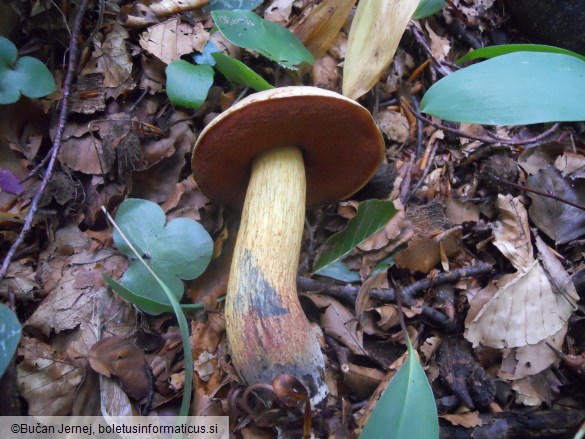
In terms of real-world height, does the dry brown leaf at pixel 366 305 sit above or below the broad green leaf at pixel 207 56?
below

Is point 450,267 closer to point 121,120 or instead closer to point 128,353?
point 128,353

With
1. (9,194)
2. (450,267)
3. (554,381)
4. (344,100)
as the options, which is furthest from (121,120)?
(554,381)

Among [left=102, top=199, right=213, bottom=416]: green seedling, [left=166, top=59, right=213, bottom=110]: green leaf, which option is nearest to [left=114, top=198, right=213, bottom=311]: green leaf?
[left=102, top=199, right=213, bottom=416]: green seedling

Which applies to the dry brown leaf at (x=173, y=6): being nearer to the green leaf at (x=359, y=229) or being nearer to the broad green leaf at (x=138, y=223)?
the broad green leaf at (x=138, y=223)

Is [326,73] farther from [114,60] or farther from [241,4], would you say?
[114,60]

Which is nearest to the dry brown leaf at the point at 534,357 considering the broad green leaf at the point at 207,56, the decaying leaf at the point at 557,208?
the decaying leaf at the point at 557,208

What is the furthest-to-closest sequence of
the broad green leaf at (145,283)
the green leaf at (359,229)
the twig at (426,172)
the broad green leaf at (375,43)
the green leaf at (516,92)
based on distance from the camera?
the twig at (426,172)
the broad green leaf at (375,43)
the green leaf at (359,229)
the broad green leaf at (145,283)
the green leaf at (516,92)

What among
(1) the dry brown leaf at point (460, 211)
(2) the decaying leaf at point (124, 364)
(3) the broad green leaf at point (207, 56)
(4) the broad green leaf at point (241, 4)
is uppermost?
(4) the broad green leaf at point (241, 4)
